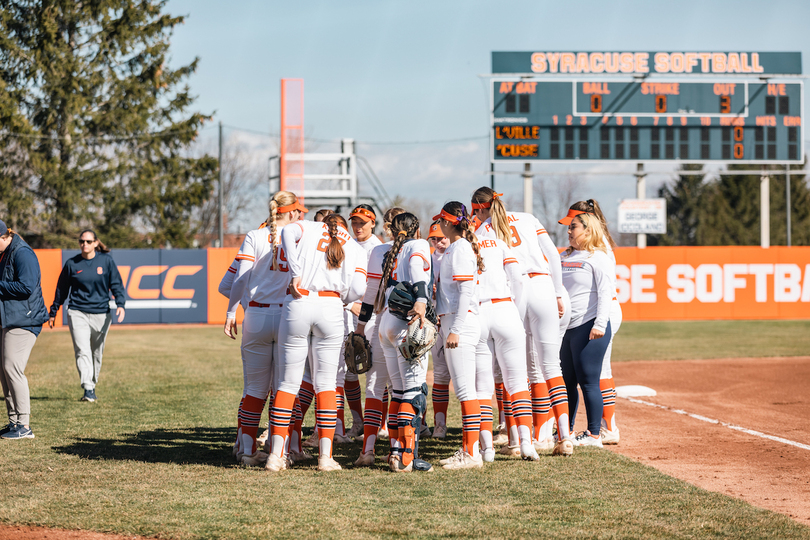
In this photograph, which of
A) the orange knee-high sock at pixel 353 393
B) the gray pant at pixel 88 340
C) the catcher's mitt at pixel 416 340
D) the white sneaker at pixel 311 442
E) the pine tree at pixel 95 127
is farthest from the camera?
the pine tree at pixel 95 127

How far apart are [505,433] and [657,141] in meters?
19.3

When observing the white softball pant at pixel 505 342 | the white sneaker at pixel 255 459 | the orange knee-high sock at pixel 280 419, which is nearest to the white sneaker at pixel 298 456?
the white sneaker at pixel 255 459

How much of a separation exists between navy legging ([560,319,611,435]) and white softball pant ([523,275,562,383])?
0.88 ft

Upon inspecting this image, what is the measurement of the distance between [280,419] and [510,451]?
78.0 inches

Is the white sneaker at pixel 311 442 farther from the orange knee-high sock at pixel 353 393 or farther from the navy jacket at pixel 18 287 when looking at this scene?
the navy jacket at pixel 18 287

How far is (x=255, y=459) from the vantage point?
6.03m

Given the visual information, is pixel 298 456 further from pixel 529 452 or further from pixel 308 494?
pixel 529 452

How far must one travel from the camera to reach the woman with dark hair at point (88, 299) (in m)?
9.47

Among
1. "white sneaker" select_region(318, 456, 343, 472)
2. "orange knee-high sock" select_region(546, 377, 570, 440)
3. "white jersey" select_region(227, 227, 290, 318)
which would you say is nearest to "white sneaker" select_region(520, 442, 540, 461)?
"orange knee-high sock" select_region(546, 377, 570, 440)

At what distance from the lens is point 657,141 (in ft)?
80.6

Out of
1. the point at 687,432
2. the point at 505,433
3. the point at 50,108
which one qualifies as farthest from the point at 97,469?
the point at 50,108

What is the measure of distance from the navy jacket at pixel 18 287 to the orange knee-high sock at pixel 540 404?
14.6ft

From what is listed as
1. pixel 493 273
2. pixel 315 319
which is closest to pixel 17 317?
pixel 315 319

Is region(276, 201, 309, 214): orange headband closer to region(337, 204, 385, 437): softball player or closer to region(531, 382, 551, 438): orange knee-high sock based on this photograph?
region(337, 204, 385, 437): softball player
